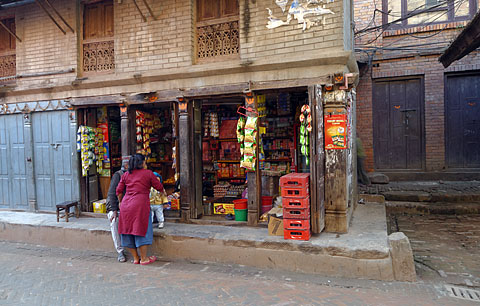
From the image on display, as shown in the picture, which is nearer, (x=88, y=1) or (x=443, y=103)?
(x=88, y=1)

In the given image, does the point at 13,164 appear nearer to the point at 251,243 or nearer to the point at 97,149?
the point at 97,149

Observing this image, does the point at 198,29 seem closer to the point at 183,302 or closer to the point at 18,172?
the point at 183,302

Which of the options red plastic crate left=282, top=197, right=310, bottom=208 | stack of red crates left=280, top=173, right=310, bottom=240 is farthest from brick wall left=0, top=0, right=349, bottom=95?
red plastic crate left=282, top=197, right=310, bottom=208

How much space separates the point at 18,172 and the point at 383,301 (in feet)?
29.0

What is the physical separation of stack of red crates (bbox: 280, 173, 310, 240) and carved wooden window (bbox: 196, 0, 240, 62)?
9.55 feet

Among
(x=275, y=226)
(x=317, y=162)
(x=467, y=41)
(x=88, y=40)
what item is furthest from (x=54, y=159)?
(x=467, y=41)

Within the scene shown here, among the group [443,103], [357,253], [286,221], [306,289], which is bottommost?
[306,289]

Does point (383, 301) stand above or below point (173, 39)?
below

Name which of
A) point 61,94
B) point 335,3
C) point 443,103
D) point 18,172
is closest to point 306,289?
point 335,3

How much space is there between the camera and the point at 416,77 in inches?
431

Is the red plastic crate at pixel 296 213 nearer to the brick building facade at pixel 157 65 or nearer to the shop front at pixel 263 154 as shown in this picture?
the shop front at pixel 263 154

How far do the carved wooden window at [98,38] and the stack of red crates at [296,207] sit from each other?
16.6 feet

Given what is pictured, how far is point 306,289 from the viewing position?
16.0ft

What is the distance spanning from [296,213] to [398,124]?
730 cm
